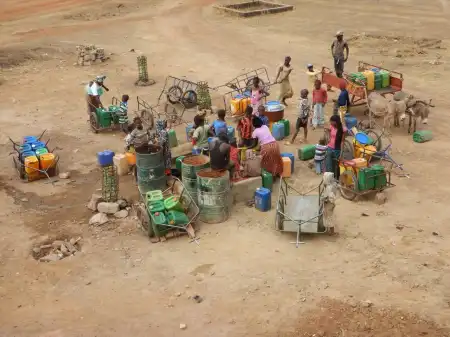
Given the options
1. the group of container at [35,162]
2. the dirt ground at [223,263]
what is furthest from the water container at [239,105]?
the group of container at [35,162]

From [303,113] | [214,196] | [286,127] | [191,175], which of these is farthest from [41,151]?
[303,113]

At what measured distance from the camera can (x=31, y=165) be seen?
1405 cm

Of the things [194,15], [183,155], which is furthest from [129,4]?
[183,155]

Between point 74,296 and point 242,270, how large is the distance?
9.17ft

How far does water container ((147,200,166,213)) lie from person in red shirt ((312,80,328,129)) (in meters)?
6.31

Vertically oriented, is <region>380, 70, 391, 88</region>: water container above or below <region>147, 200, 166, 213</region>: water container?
above

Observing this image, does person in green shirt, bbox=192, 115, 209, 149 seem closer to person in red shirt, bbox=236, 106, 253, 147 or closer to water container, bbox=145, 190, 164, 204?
person in red shirt, bbox=236, 106, 253, 147

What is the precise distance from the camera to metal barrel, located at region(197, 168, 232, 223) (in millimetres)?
11742

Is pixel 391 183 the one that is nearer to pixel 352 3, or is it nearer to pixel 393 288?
pixel 393 288

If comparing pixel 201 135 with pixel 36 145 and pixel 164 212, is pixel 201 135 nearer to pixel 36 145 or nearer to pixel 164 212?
pixel 164 212

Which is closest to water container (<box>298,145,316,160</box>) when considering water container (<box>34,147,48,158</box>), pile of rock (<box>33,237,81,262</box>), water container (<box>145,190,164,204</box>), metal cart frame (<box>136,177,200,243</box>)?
metal cart frame (<box>136,177,200,243</box>)

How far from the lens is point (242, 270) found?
1036 centimetres

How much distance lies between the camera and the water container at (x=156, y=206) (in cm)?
1140

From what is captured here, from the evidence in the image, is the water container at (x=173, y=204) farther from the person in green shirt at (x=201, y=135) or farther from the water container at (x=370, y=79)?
the water container at (x=370, y=79)
